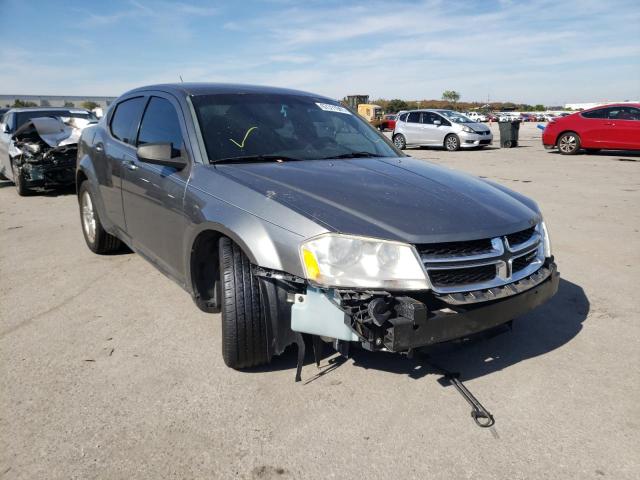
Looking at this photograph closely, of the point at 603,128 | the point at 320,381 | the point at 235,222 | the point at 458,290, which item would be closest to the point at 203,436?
the point at 320,381

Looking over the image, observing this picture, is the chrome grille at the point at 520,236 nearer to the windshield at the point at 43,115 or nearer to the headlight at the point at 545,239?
the headlight at the point at 545,239

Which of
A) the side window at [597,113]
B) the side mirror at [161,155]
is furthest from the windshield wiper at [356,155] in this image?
the side window at [597,113]

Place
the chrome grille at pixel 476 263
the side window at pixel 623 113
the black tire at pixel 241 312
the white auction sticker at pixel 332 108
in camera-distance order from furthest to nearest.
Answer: the side window at pixel 623 113 < the white auction sticker at pixel 332 108 < the black tire at pixel 241 312 < the chrome grille at pixel 476 263

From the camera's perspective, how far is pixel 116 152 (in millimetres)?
4148

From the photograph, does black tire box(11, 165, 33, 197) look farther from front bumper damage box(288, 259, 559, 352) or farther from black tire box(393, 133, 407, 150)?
black tire box(393, 133, 407, 150)

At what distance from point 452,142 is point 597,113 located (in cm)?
491

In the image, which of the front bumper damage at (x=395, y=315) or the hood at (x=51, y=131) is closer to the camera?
the front bumper damage at (x=395, y=315)

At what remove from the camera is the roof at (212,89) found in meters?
3.55

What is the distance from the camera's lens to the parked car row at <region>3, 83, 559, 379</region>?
2252mm

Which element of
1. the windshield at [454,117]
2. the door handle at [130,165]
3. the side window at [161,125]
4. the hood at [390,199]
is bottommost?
the hood at [390,199]

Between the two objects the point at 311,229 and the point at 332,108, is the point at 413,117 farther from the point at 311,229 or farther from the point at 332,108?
the point at 311,229

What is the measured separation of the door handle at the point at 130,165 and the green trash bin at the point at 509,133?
18.0m

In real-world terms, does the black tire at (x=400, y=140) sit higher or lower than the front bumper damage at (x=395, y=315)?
higher

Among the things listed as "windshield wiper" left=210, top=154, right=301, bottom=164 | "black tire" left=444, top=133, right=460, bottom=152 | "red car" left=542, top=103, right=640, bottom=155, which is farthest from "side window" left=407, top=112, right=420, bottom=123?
"windshield wiper" left=210, top=154, right=301, bottom=164
